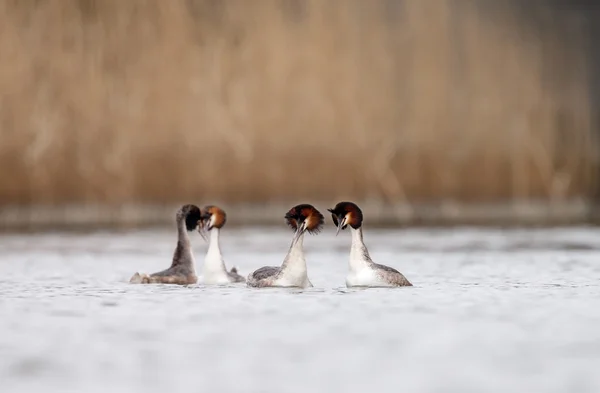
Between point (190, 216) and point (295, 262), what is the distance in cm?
315

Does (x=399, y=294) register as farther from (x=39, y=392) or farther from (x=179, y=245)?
(x=39, y=392)

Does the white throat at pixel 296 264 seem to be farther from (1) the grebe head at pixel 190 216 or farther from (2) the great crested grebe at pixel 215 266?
(1) the grebe head at pixel 190 216

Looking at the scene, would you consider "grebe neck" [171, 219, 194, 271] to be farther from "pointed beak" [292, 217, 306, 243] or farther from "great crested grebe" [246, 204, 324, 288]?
"pointed beak" [292, 217, 306, 243]

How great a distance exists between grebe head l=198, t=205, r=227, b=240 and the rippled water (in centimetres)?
151

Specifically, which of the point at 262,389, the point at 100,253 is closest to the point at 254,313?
the point at 262,389

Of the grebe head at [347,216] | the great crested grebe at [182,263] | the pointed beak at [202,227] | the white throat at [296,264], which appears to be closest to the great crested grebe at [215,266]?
the great crested grebe at [182,263]

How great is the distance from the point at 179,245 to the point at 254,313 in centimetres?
589

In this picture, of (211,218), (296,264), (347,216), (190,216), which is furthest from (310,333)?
(190,216)

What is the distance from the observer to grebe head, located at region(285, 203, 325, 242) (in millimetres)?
18141

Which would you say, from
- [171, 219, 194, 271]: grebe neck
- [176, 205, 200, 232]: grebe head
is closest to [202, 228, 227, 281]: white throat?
[171, 219, 194, 271]: grebe neck

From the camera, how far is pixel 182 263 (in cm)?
2006

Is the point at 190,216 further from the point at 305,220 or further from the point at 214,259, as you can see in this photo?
the point at 305,220

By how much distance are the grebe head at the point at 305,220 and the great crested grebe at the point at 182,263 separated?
218 centimetres

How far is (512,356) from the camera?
36.7 ft
